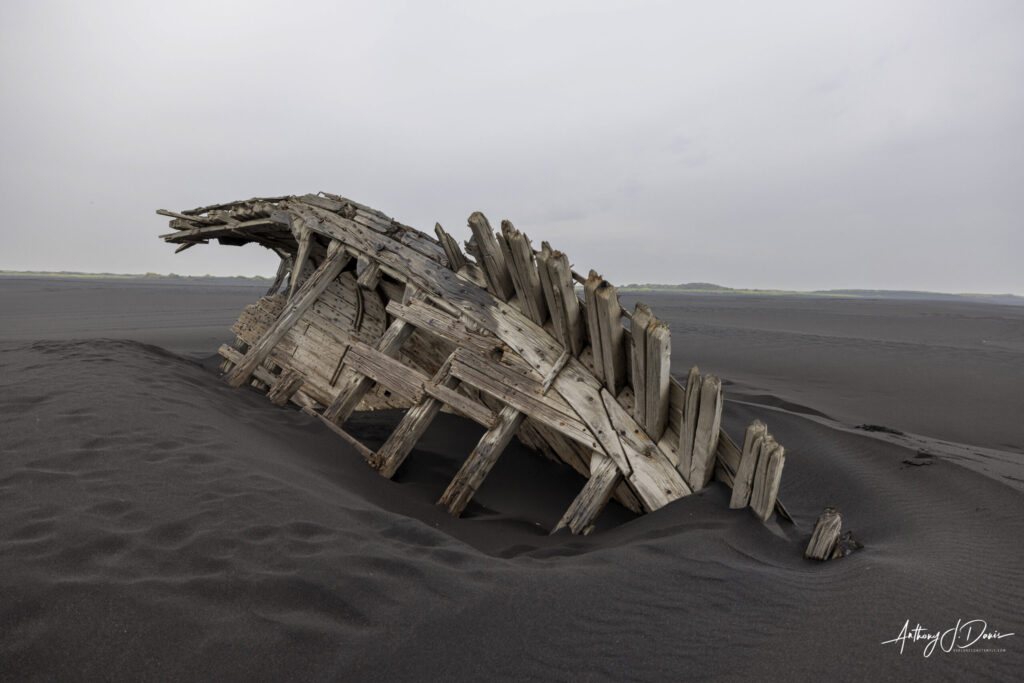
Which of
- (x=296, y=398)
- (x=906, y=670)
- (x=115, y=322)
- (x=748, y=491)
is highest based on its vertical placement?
(x=748, y=491)

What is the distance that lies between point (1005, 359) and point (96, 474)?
19.0 meters

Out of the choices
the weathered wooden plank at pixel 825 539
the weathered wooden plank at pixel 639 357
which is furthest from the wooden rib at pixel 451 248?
the weathered wooden plank at pixel 825 539

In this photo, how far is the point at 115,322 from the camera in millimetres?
19922

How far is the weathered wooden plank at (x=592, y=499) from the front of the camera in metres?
3.40

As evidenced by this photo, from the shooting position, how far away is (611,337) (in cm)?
335

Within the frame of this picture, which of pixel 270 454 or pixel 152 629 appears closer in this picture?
pixel 152 629

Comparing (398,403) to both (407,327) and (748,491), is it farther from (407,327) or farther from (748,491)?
(748,491)

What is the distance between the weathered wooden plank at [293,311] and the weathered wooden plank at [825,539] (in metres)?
5.31

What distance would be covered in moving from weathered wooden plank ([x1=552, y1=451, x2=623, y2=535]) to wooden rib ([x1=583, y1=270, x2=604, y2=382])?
0.68 m

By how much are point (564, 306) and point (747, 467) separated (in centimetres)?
162

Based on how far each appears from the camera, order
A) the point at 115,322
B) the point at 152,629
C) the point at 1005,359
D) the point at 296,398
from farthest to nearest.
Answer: the point at 115,322 → the point at 1005,359 → the point at 296,398 → the point at 152,629

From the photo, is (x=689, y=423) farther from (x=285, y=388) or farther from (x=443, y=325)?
(x=285, y=388)

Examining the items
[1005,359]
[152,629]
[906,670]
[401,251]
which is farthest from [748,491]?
[1005,359]

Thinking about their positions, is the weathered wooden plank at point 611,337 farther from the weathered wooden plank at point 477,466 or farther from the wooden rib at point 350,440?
the wooden rib at point 350,440
